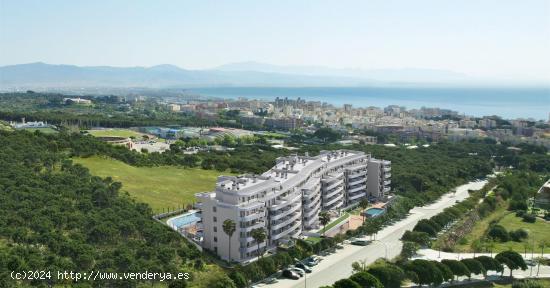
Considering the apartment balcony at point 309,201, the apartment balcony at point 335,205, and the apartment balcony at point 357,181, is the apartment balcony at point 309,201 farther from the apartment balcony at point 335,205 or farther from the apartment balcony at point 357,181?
the apartment balcony at point 357,181

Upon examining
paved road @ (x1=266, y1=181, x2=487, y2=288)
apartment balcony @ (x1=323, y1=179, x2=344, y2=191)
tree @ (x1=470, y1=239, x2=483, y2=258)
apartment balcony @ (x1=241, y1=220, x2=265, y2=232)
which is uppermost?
apartment balcony @ (x1=323, y1=179, x2=344, y2=191)

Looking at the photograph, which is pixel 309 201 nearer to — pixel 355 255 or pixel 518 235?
pixel 355 255

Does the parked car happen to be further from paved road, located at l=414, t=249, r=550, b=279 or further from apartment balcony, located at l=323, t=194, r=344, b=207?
apartment balcony, located at l=323, t=194, r=344, b=207

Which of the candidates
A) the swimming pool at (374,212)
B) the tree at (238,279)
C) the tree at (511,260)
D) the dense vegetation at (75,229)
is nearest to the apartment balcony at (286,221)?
the dense vegetation at (75,229)

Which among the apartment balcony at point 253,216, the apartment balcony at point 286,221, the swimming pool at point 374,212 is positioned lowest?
the swimming pool at point 374,212

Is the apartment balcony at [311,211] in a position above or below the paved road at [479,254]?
above

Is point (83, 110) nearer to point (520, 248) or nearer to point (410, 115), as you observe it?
point (410, 115)

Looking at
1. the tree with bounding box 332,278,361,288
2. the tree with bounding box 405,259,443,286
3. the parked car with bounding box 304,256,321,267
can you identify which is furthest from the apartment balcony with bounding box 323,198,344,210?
the tree with bounding box 332,278,361,288
